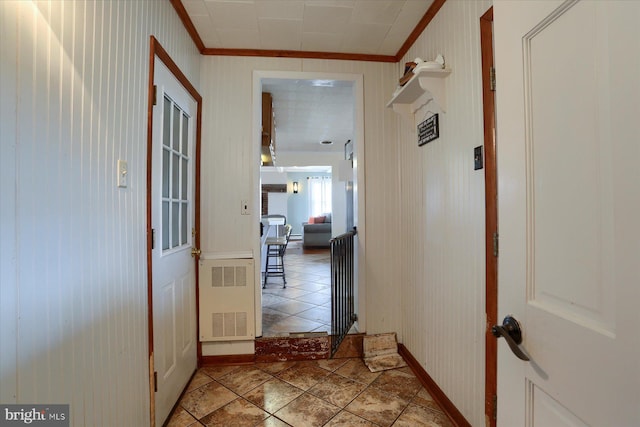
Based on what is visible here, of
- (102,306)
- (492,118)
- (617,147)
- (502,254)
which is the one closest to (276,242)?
(102,306)

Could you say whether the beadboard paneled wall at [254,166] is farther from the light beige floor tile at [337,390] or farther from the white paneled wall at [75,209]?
the white paneled wall at [75,209]

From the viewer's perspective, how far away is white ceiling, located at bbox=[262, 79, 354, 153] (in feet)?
11.0

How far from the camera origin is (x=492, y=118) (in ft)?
4.34

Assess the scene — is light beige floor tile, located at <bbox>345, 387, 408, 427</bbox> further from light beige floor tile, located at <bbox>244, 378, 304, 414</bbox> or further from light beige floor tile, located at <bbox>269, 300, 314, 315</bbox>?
light beige floor tile, located at <bbox>269, 300, 314, 315</bbox>

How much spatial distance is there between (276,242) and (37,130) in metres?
3.25

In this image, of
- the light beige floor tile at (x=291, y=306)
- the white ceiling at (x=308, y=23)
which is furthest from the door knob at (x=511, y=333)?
the light beige floor tile at (x=291, y=306)

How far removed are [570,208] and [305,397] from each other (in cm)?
190

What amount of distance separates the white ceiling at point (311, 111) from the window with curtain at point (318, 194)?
13.7ft

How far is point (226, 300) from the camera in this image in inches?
90.3

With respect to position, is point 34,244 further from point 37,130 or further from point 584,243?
point 584,243

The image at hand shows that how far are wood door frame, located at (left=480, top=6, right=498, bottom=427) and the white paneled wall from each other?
1.70 meters

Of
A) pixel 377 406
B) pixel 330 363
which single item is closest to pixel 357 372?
pixel 330 363

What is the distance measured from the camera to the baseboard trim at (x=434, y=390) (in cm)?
160

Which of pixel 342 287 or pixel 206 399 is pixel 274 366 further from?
pixel 342 287
